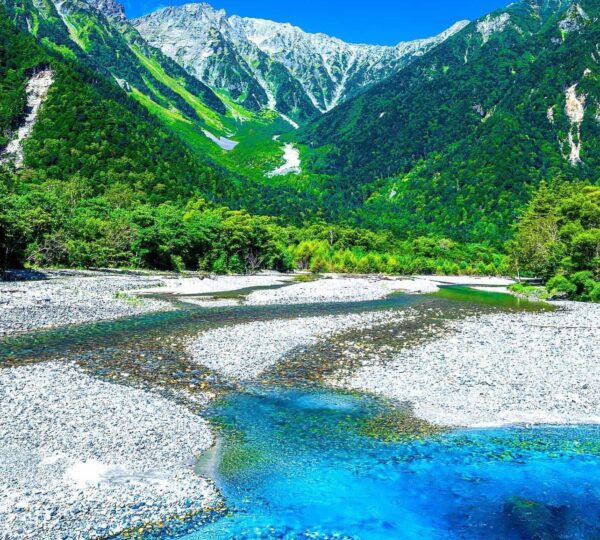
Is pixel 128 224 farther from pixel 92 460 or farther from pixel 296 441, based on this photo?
pixel 92 460

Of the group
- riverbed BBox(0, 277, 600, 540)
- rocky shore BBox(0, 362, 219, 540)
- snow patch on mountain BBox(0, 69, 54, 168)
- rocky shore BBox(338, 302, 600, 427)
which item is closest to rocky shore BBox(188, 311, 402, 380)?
riverbed BBox(0, 277, 600, 540)

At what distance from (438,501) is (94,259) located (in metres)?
87.7

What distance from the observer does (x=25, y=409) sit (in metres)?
18.3

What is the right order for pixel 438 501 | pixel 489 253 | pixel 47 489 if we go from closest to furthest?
1. pixel 47 489
2. pixel 438 501
3. pixel 489 253

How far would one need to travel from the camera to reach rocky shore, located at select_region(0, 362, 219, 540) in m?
11.6

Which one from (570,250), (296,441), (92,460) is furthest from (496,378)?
(570,250)

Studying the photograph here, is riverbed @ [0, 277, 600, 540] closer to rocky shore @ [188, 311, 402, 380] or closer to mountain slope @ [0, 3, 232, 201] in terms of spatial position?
rocky shore @ [188, 311, 402, 380]

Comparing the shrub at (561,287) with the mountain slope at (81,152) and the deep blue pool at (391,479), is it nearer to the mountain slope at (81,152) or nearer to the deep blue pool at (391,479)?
the deep blue pool at (391,479)

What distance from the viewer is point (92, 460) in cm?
1458

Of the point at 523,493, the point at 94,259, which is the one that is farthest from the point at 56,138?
the point at 523,493

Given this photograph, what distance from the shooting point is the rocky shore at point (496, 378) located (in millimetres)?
20000

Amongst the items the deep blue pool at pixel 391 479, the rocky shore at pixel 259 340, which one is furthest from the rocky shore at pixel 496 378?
the rocky shore at pixel 259 340

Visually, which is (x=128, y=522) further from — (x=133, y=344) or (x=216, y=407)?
(x=133, y=344)

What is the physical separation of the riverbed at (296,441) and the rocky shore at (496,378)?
129 mm
